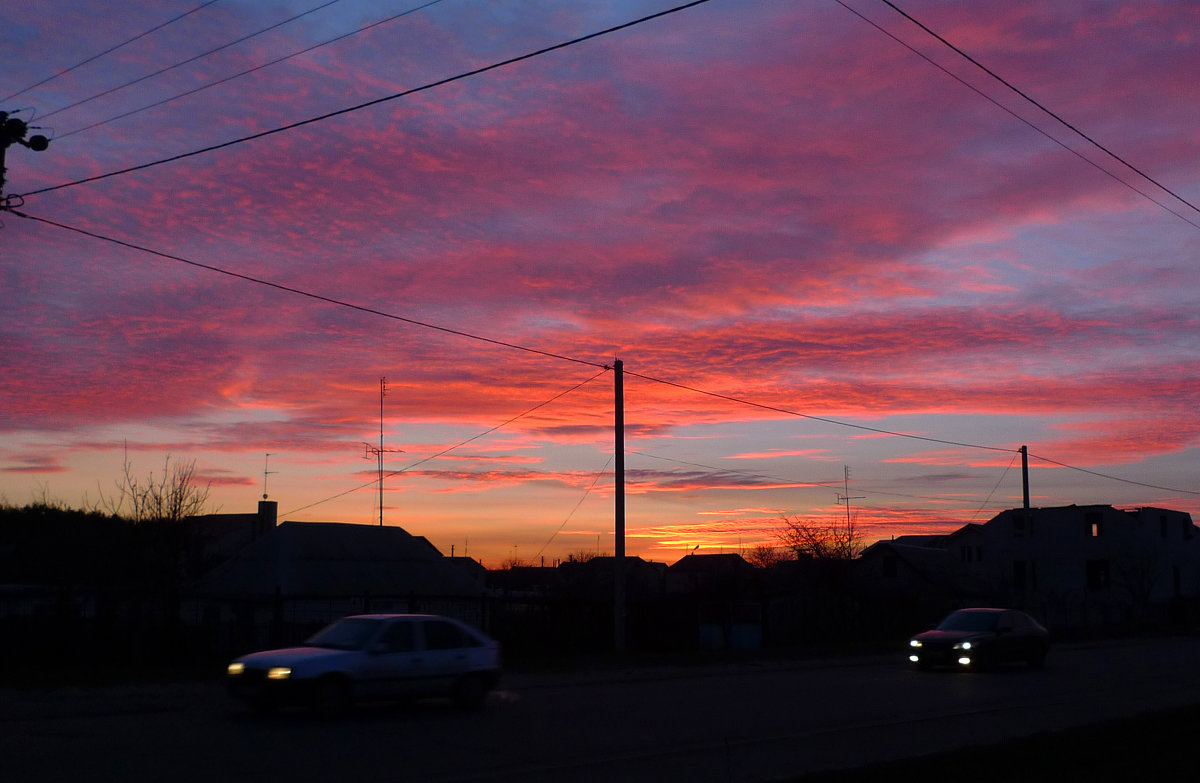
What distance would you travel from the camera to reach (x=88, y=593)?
23.9 m

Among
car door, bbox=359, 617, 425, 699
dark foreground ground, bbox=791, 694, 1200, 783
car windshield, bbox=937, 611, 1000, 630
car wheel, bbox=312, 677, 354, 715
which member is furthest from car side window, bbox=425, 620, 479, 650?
car windshield, bbox=937, 611, 1000, 630

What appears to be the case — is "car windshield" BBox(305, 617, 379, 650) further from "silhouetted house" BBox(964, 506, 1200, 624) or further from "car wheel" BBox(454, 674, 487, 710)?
"silhouetted house" BBox(964, 506, 1200, 624)

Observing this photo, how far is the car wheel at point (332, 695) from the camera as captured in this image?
50.2 feet

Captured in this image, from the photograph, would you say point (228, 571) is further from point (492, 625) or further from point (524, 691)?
point (524, 691)

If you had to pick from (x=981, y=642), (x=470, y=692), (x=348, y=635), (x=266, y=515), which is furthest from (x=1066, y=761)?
(x=266, y=515)

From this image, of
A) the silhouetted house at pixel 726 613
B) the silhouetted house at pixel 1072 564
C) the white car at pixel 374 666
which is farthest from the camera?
the silhouetted house at pixel 1072 564

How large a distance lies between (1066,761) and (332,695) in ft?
30.6

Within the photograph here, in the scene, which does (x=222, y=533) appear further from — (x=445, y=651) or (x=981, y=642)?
(x=445, y=651)

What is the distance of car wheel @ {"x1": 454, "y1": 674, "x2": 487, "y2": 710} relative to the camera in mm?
17078

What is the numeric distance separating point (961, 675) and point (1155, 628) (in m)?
35.3

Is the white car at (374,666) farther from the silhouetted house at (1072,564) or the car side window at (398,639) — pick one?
the silhouetted house at (1072,564)

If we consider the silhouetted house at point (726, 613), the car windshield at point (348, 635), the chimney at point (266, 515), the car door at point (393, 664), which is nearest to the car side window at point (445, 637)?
the car door at point (393, 664)

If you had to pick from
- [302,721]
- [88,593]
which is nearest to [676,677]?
[302,721]

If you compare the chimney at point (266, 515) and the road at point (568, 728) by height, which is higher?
the chimney at point (266, 515)
